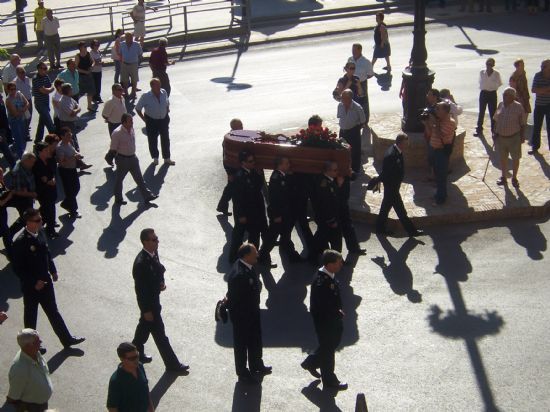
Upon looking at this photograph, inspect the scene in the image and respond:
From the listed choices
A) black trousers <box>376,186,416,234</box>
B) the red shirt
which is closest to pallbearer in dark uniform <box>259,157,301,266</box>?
black trousers <box>376,186,416,234</box>

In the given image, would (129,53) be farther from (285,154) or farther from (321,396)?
(321,396)

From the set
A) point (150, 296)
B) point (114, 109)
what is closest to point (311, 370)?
point (150, 296)

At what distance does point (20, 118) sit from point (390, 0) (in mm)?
18287

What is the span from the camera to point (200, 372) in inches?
418

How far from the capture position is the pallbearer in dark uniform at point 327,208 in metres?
12.9

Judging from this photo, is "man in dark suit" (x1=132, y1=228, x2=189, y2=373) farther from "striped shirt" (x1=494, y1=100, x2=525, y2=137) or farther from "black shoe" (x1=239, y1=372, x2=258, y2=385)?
"striped shirt" (x1=494, y1=100, x2=525, y2=137)

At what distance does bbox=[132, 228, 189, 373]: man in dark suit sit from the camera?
10.3 metres

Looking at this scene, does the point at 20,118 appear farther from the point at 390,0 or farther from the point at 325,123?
the point at 390,0

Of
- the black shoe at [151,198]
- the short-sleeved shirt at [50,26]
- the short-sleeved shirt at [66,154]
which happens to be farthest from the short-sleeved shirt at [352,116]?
the short-sleeved shirt at [50,26]

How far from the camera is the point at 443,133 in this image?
15016 mm

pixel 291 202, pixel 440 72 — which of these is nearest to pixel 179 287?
pixel 291 202

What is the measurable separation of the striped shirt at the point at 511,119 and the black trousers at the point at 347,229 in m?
3.43

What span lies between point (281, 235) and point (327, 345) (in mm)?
3646

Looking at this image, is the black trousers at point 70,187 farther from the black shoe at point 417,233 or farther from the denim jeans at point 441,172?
the denim jeans at point 441,172
